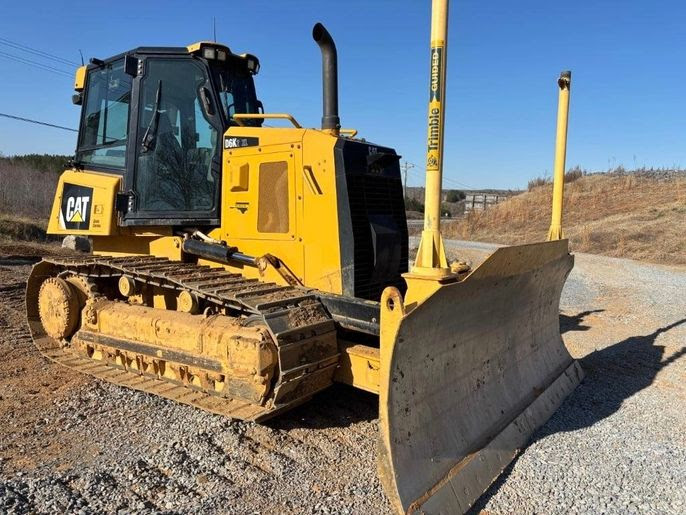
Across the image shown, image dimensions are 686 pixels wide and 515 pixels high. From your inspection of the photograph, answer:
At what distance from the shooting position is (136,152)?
5.47m

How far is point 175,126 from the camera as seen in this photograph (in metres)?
5.34

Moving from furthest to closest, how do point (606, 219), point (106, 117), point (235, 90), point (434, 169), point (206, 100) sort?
1. point (606, 219)
2. point (106, 117)
3. point (235, 90)
4. point (206, 100)
5. point (434, 169)

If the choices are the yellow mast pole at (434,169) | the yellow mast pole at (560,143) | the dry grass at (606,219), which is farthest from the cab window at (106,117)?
the dry grass at (606,219)

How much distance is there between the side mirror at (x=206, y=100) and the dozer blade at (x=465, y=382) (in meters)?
3.01

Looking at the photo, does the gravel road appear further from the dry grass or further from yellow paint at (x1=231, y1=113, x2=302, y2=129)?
the dry grass

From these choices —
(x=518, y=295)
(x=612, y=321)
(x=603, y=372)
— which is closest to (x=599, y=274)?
(x=612, y=321)

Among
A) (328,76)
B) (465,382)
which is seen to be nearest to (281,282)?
(465,382)

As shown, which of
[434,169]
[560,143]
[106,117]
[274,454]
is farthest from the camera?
[106,117]

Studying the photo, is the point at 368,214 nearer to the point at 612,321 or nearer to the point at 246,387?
the point at 246,387

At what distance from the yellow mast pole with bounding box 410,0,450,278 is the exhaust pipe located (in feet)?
5.43

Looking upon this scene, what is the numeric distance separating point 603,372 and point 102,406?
5.10m

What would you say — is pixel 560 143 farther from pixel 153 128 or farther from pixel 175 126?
pixel 153 128

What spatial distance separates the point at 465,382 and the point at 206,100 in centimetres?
346

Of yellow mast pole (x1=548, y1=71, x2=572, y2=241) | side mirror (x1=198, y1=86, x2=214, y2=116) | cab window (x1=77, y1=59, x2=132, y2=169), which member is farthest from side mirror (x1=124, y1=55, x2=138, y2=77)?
yellow mast pole (x1=548, y1=71, x2=572, y2=241)
